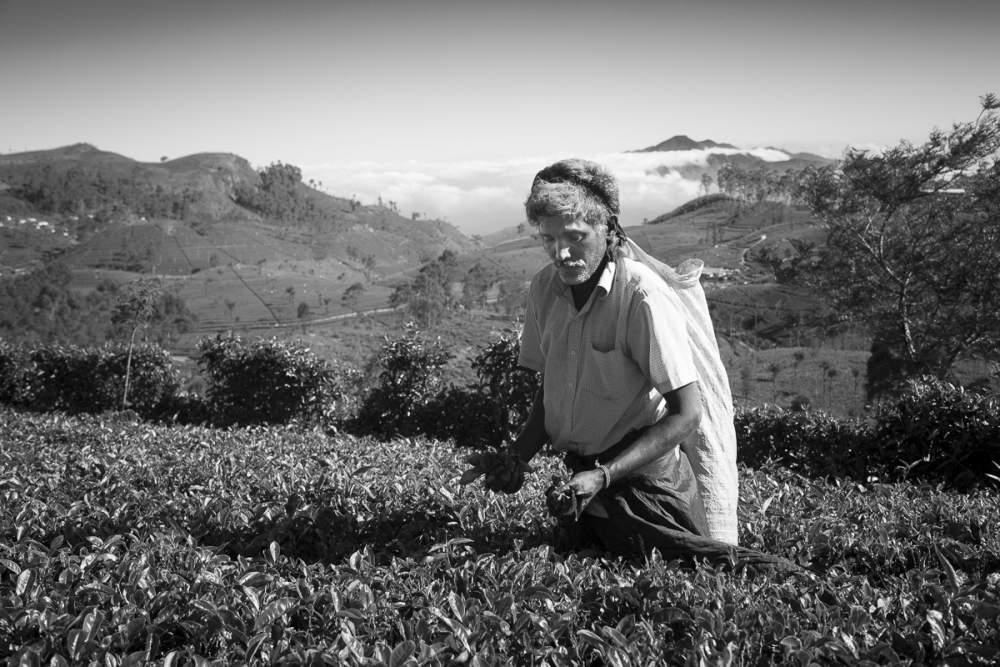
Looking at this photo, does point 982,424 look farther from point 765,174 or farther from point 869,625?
point 765,174

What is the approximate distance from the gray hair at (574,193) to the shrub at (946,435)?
5.33 meters

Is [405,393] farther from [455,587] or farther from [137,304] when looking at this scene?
[137,304]

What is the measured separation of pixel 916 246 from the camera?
17.2 m

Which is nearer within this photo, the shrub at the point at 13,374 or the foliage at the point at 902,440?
the foliage at the point at 902,440

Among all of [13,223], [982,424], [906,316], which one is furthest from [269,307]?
[982,424]

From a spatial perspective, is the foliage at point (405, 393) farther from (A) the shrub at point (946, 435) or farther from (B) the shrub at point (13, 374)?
(B) the shrub at point (13, 374)

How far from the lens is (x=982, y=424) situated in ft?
23.1

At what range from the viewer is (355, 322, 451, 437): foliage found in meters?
10.9

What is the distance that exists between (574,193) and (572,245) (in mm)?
192

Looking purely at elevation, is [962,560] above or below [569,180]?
below

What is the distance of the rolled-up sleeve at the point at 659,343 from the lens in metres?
2.70

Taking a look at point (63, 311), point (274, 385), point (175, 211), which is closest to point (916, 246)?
point (274, 385)

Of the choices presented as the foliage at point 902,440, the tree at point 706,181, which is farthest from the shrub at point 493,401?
the tree at point 706,181

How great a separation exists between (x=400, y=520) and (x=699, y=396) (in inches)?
63.9
